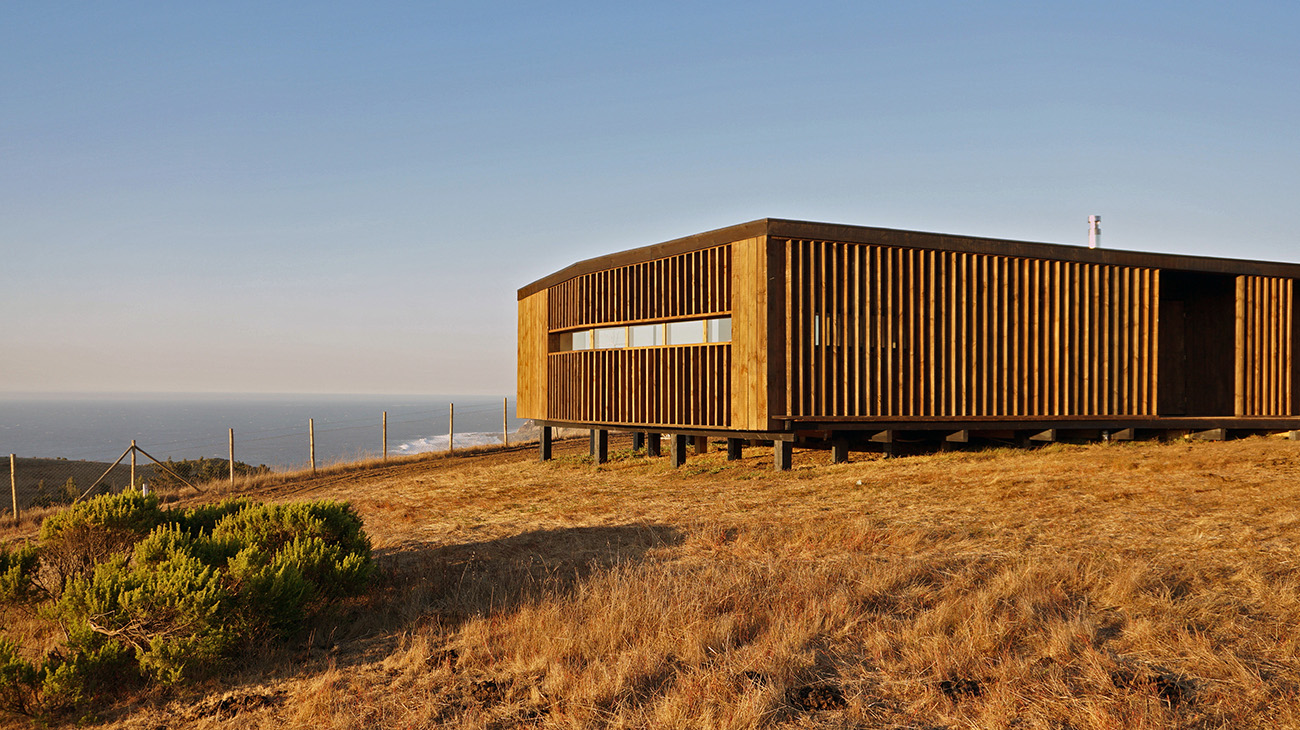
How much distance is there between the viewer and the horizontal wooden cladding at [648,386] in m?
15.1

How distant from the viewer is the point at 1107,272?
16141 millimetres

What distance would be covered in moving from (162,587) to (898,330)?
491 inches

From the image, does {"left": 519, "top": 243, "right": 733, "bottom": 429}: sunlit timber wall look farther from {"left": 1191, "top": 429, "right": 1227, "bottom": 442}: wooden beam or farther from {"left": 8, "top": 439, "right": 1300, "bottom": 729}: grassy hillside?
{"left": 1191, "top": 429, "right": 1227, "bottom": 442}: wooden beam

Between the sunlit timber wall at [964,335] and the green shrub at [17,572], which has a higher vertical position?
the sunlit timber wall at [964,335]

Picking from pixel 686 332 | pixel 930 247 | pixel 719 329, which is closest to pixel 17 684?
pixel 719 329

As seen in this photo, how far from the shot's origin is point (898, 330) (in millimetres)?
14891

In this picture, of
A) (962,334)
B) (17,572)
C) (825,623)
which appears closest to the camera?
(825,623)

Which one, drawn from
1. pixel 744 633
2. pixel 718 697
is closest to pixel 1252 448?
pixel 744 633

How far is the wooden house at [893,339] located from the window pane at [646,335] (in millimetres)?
42

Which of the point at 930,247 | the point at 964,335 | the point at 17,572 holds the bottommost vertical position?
the point at 17,572

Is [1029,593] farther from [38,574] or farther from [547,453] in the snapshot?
[547,453]

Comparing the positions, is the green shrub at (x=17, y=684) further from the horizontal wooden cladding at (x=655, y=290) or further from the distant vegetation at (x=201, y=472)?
the distant vegetation at (x=201, y=472)

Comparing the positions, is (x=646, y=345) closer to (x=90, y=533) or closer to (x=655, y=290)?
(x=655, y=290)

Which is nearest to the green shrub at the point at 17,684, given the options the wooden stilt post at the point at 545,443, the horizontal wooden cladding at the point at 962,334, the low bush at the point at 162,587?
the low bush at the point at 162,587
